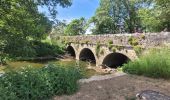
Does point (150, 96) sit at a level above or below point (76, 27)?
below

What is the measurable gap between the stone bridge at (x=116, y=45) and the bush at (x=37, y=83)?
956cm

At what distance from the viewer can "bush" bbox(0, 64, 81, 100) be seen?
5.48 metres

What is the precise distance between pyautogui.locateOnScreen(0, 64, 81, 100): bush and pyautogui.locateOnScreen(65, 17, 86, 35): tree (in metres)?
53.7

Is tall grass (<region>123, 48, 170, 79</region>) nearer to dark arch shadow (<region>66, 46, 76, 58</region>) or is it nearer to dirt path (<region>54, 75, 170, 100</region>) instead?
dirt path (<region>54, 75, 170, 100</region>)

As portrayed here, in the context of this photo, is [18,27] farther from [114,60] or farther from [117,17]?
[117,17]

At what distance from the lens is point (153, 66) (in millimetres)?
9133

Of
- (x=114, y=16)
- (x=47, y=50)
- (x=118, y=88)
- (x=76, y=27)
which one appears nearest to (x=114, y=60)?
(x=47, y=50)

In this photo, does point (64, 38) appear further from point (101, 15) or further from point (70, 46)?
point (101, 15)

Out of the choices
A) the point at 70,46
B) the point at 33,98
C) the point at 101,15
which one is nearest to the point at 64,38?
the point at 70,46

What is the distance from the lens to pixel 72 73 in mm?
6840

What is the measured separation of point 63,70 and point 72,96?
2.51 feet

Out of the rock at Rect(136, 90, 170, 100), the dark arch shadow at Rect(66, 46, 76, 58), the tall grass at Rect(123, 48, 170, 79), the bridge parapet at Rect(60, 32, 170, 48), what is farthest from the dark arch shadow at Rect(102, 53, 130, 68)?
the rock at Rect(136, 90, 170, 100)

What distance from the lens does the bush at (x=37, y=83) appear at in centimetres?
548

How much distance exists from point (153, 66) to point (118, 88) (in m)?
2.45
